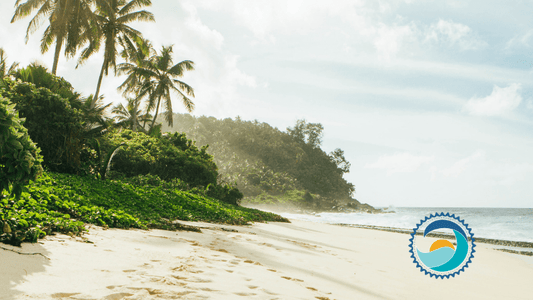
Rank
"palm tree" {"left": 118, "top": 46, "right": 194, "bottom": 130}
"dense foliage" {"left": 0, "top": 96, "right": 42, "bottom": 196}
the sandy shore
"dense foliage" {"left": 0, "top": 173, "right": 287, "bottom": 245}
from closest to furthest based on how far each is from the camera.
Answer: the sandy shore
"dense foliage" {"left": 0, "top": 96, "right": 42, "bottom": 196}
"dense foliage" {"left": 0, "top": 173, "right": 287, "bottom": 245}
"palm tree" {"left": 118, "top": 46, "right": 194, "bottom": 130}

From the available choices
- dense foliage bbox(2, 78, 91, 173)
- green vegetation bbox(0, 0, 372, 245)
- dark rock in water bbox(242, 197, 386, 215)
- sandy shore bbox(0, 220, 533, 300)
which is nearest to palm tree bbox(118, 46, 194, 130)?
green vegetation bbox(0, 0, 372, 245)

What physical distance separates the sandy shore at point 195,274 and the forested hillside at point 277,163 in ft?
165

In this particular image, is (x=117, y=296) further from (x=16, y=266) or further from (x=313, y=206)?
(x=313, y=206)

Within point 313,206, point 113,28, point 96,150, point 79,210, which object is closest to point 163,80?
point 113,28

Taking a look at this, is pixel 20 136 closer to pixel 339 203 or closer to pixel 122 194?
pixel 122 194

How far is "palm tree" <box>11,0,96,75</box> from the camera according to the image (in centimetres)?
1667

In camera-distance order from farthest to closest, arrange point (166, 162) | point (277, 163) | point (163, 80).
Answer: point (277, 163) → point (163, 80) → point (166, 162)

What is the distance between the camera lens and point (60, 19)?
1661cm

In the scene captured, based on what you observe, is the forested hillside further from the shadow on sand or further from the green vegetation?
the shadow on sand

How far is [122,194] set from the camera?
825 cm

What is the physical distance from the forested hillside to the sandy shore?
1979 inches

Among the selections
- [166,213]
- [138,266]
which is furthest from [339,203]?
[138,266]

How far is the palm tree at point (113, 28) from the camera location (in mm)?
20172

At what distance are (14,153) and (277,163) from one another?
63.8m
